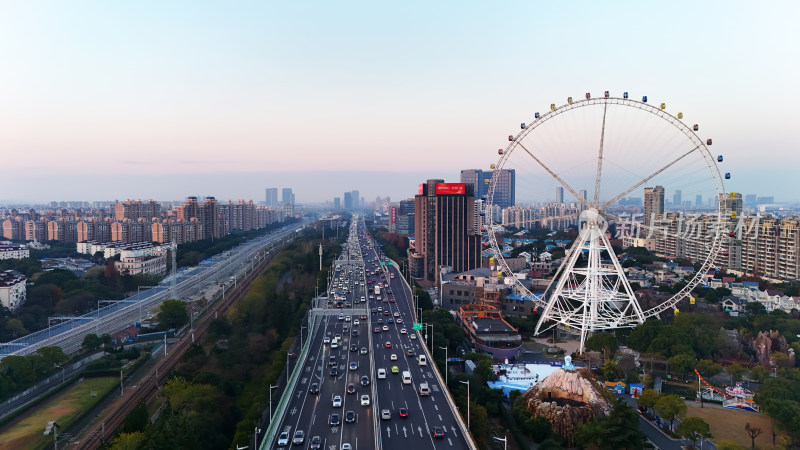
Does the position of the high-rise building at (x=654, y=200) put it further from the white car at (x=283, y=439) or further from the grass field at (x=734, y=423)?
the white car at (x=283, y=439)

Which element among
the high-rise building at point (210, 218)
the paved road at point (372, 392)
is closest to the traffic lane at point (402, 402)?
the paved road at point (372, 392)

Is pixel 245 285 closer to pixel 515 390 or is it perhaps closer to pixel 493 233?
pixel 493 233

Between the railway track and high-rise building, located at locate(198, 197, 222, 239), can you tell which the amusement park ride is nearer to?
the railway track

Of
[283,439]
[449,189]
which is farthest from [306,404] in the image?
[449,189]

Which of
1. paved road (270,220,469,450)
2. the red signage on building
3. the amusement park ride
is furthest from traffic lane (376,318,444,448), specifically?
the red signage on building

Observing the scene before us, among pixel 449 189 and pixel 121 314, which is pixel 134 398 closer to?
pixel 121 314

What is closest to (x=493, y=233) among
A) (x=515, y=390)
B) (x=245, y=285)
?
(x=515, y=390)
